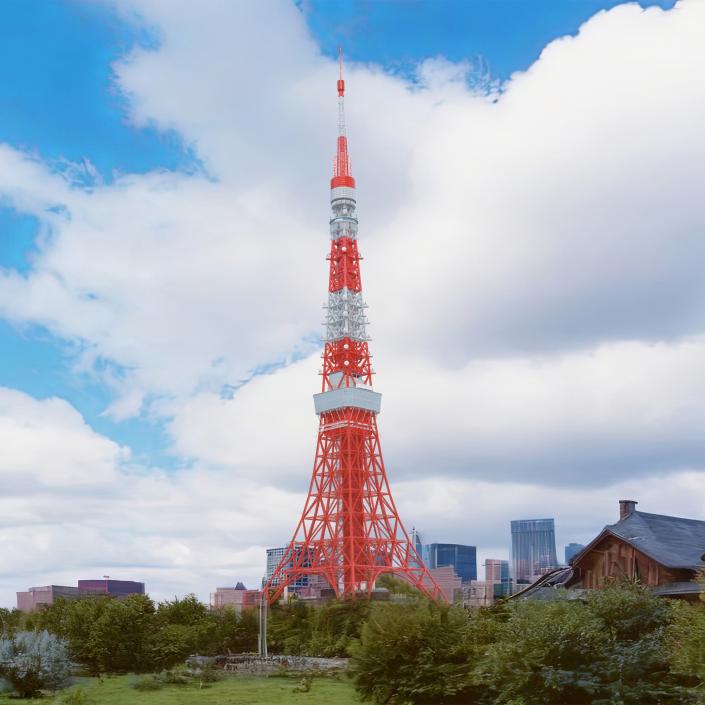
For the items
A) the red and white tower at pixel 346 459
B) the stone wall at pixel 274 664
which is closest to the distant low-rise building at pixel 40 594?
the red and white tower at pixel 346 459

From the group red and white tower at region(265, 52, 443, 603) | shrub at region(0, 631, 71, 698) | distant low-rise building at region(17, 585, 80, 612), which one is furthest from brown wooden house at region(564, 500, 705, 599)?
distant low-rise building at region(17, 585, 80, 612)

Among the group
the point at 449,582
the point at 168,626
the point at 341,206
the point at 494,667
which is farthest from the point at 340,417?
the point at 449,582

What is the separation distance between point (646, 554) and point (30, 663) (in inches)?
1117

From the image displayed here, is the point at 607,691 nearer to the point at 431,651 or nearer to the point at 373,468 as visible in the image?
the point at 431,651

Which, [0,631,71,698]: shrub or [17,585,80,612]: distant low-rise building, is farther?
[17,585,80,612]: distant low-rise building

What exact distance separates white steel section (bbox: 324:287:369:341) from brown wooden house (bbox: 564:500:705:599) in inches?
2102

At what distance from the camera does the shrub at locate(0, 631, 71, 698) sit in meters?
40.3

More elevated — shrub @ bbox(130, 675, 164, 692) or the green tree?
the green tree

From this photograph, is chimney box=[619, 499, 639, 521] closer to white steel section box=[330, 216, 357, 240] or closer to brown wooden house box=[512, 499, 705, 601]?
brown wooden house box=[512, 499, 705, 601]

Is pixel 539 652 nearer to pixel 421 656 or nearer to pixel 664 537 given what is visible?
pixel 421 656

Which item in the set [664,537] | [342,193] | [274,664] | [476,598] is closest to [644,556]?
[664,537]

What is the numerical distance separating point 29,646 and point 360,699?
17467 millimetres

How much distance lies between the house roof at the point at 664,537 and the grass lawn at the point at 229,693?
41.5 feet

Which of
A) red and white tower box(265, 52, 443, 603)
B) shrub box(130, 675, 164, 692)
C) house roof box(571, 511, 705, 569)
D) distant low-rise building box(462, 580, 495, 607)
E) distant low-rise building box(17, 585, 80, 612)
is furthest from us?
distant low-rise building box(17, 585, 80, 612)
